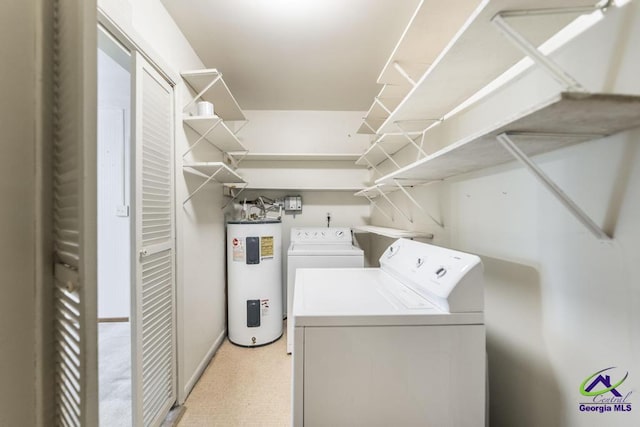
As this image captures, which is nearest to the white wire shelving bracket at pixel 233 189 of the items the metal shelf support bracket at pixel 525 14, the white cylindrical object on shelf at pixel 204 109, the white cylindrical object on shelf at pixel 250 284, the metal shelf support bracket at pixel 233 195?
the metal shelf support bracket at pixel 233 195

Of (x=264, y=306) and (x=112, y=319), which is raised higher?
(x=264, y=306)

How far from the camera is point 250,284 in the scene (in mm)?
2260

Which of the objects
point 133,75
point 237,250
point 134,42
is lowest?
point 237,250

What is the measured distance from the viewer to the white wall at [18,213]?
1.31 feet

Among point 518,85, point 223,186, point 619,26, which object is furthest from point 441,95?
point 223,186

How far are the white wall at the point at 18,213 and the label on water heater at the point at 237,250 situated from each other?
6.14ft

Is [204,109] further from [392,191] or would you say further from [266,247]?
[392,191]

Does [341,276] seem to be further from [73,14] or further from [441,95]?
[73,14]

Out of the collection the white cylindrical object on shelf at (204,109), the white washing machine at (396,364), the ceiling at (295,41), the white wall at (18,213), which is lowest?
the white washing machine at (396,364)

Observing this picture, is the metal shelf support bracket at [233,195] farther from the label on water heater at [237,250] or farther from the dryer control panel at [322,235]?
the dryer control panel at [322,235]

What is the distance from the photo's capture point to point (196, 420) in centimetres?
149

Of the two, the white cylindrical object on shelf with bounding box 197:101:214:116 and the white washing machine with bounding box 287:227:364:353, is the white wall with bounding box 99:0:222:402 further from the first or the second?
the white washing machine with bounding box 287:227:364:353

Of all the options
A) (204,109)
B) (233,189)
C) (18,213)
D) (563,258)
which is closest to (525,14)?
(563,258)

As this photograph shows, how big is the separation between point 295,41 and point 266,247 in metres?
1.72
